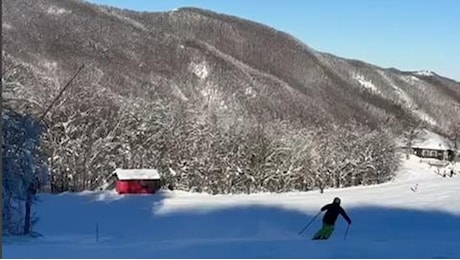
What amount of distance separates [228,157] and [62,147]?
497 inches

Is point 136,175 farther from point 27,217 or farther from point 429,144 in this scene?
Answer: point 429,144

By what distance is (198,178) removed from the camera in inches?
2031

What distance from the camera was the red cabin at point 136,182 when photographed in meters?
41.8

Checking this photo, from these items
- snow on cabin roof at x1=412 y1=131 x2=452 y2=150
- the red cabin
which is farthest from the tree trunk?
snow on cabin roof at x1=412 y1=131 x2=452 y2=150

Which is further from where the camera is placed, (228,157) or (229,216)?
(228,157)

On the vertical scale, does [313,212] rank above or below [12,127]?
below

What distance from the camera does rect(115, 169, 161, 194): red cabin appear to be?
4178 centimetres

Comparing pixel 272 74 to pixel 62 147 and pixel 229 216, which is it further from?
pixel 229 216

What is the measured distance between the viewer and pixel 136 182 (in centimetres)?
4172

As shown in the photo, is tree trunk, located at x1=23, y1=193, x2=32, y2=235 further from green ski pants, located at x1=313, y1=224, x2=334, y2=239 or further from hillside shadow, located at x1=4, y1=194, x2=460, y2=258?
green ski pants, located at x1=313, y1=224, x2=334, y2=239

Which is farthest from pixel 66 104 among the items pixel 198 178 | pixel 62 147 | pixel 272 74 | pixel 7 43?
pixel 272 74

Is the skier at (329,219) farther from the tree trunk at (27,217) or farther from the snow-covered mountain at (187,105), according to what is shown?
the snow-covered mountain at (187,105)

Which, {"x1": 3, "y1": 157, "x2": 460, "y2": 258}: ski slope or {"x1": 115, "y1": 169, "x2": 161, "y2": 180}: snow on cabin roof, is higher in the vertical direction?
{"x1": 115, "y1": 169, "x2": 161, "y2": 180}: snow on cabin roof

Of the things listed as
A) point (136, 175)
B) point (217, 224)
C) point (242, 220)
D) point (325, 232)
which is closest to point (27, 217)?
A: point (217, 224)
